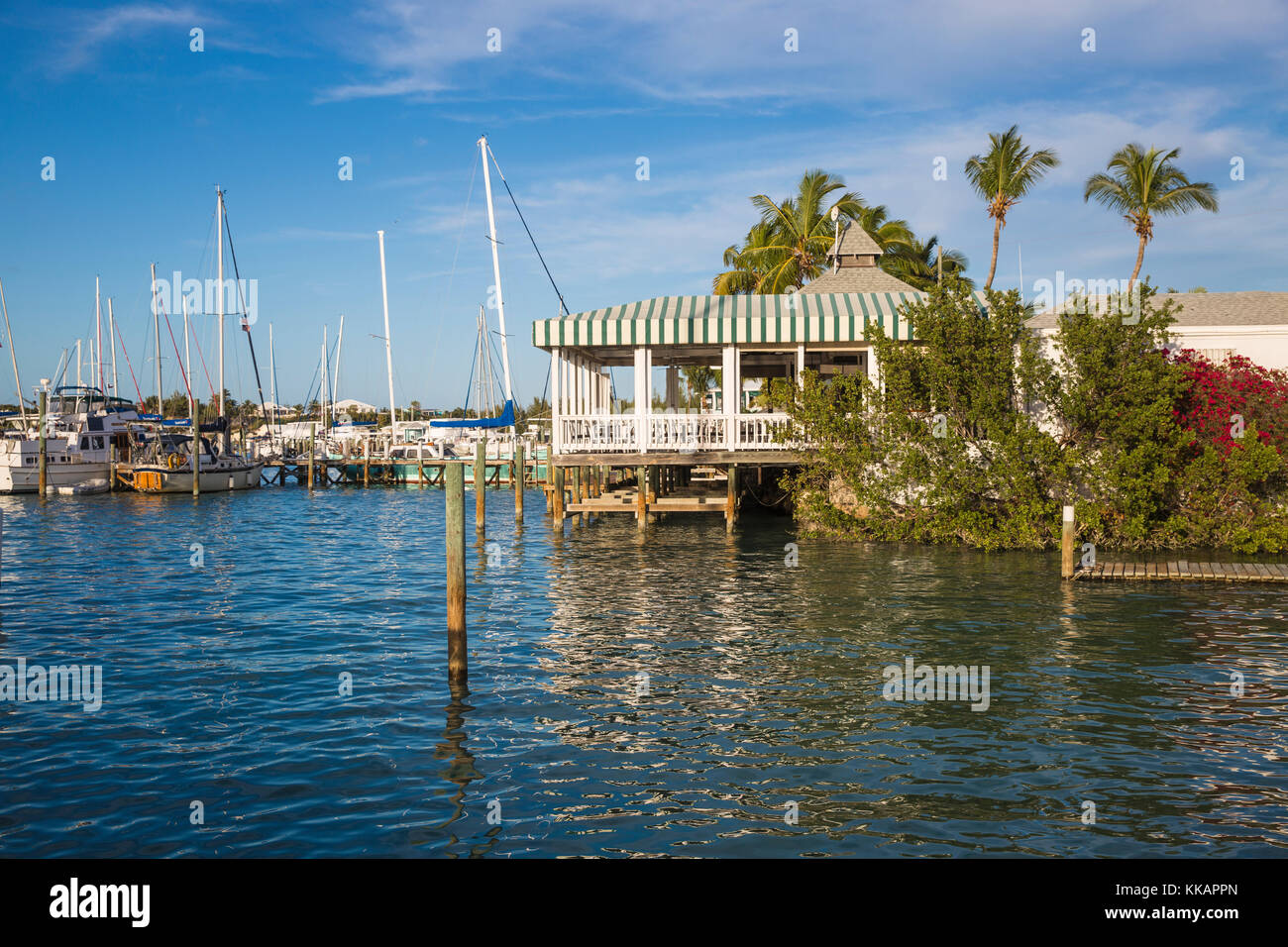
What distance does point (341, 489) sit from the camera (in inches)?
2488

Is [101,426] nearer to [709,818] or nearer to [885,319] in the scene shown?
[885,319]

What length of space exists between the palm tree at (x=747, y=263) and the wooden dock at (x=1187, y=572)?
94.5 ft

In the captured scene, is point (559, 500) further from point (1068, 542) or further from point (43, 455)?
point (43, 455)

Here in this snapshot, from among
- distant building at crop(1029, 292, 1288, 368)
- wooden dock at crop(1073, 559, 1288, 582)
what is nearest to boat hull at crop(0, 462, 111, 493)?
distant building at crop(1029, 292, 1288, 368)

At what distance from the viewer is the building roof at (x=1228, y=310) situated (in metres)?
27.7

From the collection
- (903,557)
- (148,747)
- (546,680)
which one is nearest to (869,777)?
(546,680)

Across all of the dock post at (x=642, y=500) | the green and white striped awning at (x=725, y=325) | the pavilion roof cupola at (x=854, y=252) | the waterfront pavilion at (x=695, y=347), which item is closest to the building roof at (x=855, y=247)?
the pavilion roof cupola at (x=854, y=252)

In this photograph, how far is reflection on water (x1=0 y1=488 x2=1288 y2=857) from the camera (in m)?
8.77

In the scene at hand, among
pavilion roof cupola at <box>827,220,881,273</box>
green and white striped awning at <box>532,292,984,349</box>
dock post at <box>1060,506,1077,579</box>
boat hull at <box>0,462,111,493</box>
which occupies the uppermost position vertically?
pavilion roof cupola at <box>827,220,881,273</box>

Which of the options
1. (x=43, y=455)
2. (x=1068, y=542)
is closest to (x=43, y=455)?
(x=43, y=455)

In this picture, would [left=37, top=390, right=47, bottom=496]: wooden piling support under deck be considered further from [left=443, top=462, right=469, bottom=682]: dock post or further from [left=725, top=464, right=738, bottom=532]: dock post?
[left=443, top=462, right=469, bottom=682]: dock post

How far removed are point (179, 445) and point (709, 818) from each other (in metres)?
56.8

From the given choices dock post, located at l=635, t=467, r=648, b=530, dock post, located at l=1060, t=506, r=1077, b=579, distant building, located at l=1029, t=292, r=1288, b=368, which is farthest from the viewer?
dock post, located at l=635, t=467, r=648, b=530

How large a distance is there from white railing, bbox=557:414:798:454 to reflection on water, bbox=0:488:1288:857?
18.4 feet
